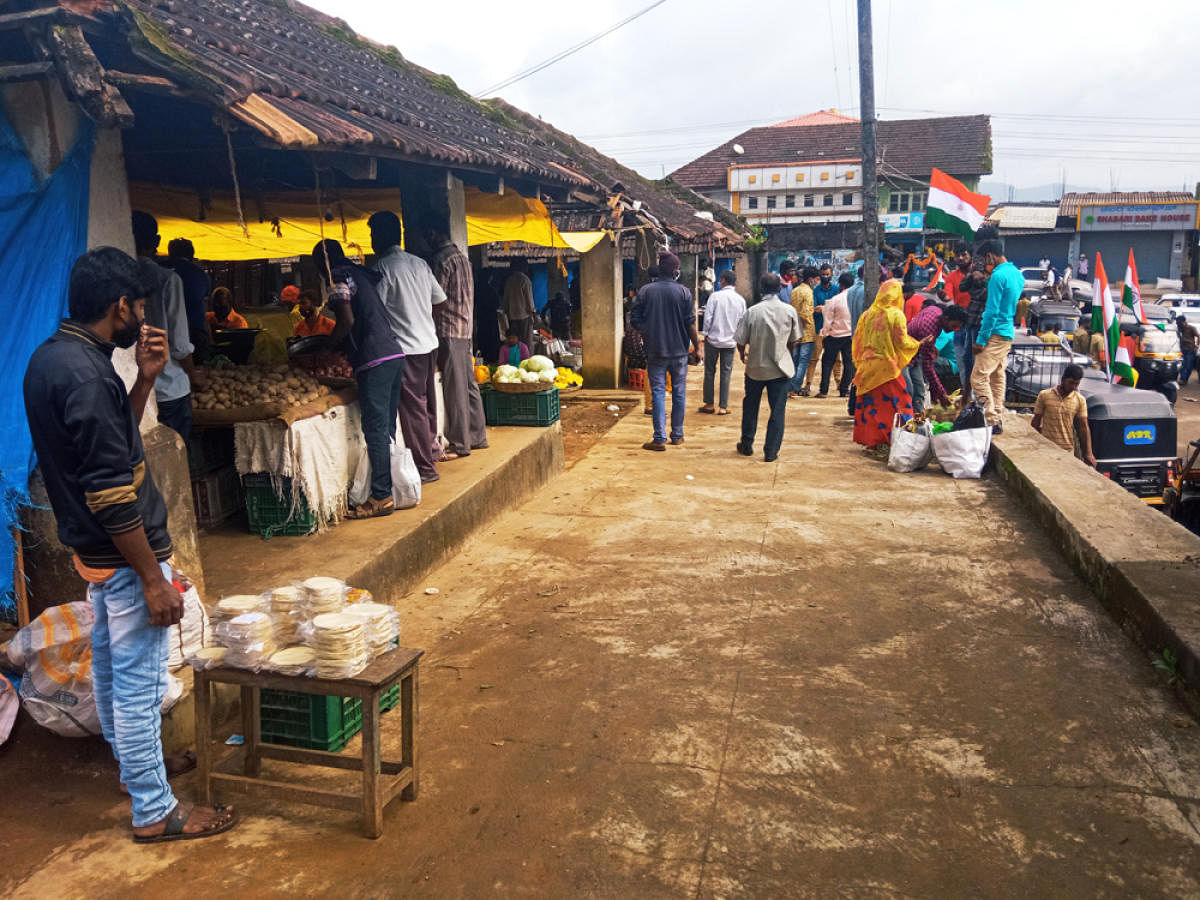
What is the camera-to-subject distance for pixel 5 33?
138 inches

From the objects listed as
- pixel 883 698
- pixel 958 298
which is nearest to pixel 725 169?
pixel 958 298

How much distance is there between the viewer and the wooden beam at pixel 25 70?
3.41 meters

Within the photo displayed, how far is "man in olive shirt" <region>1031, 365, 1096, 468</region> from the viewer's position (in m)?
8.86

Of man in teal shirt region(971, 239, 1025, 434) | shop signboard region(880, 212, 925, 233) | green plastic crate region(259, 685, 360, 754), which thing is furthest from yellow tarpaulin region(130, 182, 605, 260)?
shop signboard region(880, 212, 925, 233)

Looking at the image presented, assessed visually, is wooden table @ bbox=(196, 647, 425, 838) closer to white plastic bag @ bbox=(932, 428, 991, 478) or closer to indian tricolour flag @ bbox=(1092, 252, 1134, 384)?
white plastic bag @ bbox=(932, 428, 991, 478)

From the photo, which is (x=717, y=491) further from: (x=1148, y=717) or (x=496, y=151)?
(x=1148, y=717)

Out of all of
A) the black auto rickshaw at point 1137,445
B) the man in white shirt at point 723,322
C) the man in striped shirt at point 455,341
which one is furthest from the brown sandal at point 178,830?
the man in white shirt at point 723,322

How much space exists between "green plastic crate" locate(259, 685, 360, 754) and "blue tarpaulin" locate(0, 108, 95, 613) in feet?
4.24

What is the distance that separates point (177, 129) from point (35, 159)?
2300 millimetres

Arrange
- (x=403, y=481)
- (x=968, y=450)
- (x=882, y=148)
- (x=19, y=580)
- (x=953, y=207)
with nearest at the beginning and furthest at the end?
(x=19, y=580)
(x=403, y=481)
(x=968, y=450)
(x=953, y=207)
(x=882, y=148)

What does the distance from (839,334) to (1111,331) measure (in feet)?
10.8

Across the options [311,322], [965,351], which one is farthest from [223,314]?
[965,351]

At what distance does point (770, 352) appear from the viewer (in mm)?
8852

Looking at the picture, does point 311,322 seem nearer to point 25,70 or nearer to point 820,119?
point 25,70
